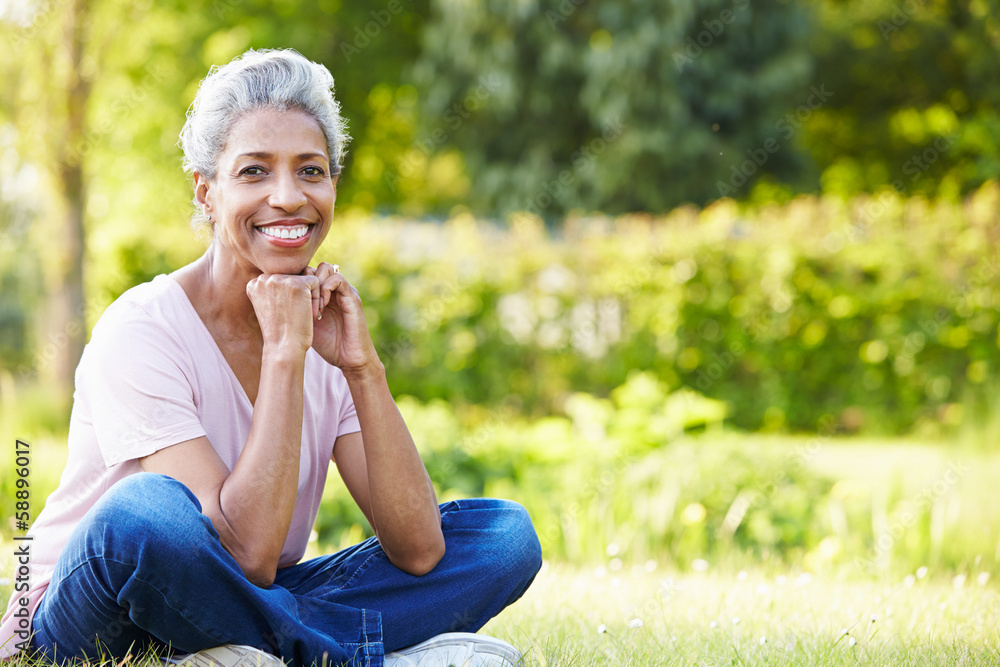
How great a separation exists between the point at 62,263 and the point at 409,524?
5950mm

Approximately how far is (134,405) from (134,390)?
A: 37 mm

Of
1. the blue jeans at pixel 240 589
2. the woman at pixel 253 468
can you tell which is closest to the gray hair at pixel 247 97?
the woman at pixel 253 468

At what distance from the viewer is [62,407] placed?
6.96 metres

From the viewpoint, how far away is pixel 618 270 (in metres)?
8.11

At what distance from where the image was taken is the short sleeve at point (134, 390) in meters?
2.19

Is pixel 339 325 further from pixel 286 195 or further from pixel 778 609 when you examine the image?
pixel 778 609

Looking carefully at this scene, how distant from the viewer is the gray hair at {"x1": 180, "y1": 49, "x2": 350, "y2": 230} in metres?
2.42

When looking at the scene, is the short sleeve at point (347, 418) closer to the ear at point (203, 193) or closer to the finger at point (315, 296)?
the finger at point (315, 296)

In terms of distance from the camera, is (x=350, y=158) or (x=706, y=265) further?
(x=350, y=158)

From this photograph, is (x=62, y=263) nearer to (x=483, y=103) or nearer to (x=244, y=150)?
(x=244, y=150)

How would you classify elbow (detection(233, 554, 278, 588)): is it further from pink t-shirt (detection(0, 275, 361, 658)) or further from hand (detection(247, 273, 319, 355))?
hand (detection(247, 273, 319, 355))

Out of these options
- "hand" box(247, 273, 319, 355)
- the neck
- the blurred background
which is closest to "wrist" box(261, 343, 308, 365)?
"hand" box(247, 273, 319, 355)

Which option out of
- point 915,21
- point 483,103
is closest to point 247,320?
point 483,103

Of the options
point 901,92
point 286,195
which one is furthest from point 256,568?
point 901,92
